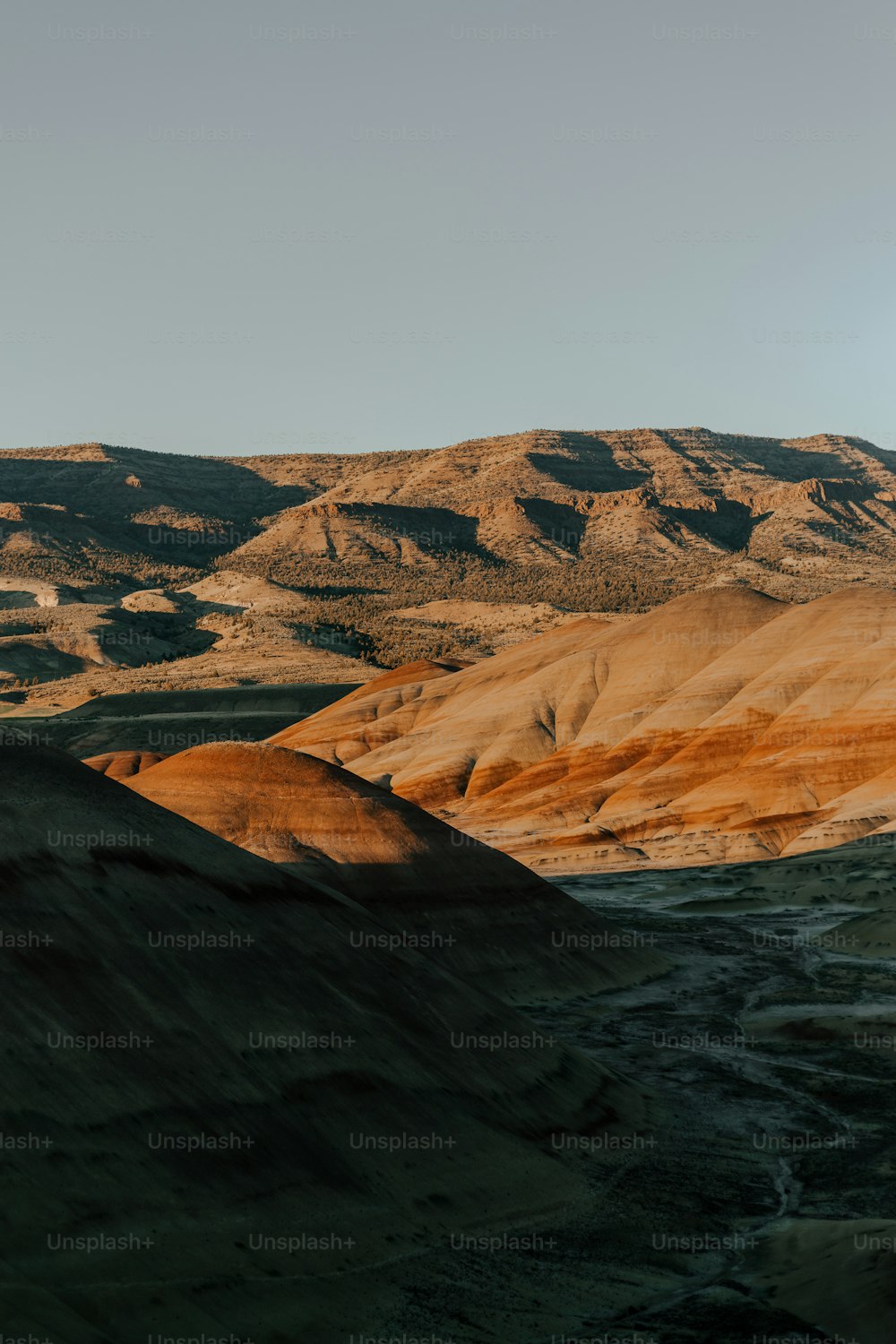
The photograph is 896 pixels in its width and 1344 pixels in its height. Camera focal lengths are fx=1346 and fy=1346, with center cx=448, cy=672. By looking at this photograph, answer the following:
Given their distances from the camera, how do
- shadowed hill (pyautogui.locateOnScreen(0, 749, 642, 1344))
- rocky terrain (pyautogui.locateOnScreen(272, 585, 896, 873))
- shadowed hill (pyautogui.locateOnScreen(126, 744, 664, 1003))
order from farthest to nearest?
rocky terrain (pyautogui.locateOnScreen(272, 585, 896, 873)) → shadowed hill (pyautogui.locateOnScreen(126, 744, 664, 1003)) → shadowed hill (pyautogui.locateOnScreen(0, 749, 642, 1344))

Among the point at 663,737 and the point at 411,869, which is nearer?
the point at 411,869

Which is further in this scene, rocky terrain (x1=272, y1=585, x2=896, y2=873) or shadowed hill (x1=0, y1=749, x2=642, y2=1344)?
rocky terrain (x1=272, y1=585, x2=896, y2=873)

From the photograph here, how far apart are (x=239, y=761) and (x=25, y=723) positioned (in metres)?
83.5

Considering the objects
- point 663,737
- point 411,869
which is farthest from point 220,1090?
point 663,737

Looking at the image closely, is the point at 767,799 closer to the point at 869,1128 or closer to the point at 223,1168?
the point at 869,1128

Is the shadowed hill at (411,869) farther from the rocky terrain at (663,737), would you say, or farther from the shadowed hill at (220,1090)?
the rocky terrain at (663,737)

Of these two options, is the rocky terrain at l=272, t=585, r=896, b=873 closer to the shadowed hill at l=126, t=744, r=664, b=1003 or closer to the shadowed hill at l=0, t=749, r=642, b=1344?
the shadowed hill at l=126, t=744, r=664, b=1003

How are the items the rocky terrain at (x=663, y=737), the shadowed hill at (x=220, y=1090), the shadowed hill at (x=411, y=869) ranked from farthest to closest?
the rocky terrain at (x=663, y=737), the shadowed hill at (x=411, y=869), the shadowed hill at (x=220, y=1090)

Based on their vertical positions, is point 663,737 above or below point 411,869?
below

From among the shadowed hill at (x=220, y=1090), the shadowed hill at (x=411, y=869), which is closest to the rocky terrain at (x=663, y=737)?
the shadowed hill at (x=411, y=869)

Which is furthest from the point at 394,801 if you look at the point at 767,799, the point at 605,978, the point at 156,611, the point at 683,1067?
the point at 156,611

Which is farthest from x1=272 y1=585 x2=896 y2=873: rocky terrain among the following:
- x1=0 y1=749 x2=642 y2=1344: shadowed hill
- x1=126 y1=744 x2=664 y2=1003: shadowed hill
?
x1=0 y1=749 x2=642 y2=1344: shadowed hill

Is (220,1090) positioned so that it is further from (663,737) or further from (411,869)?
(663,737)

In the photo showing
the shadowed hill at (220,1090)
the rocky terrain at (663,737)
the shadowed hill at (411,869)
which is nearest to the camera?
the shadowed hill at (220,1090)
